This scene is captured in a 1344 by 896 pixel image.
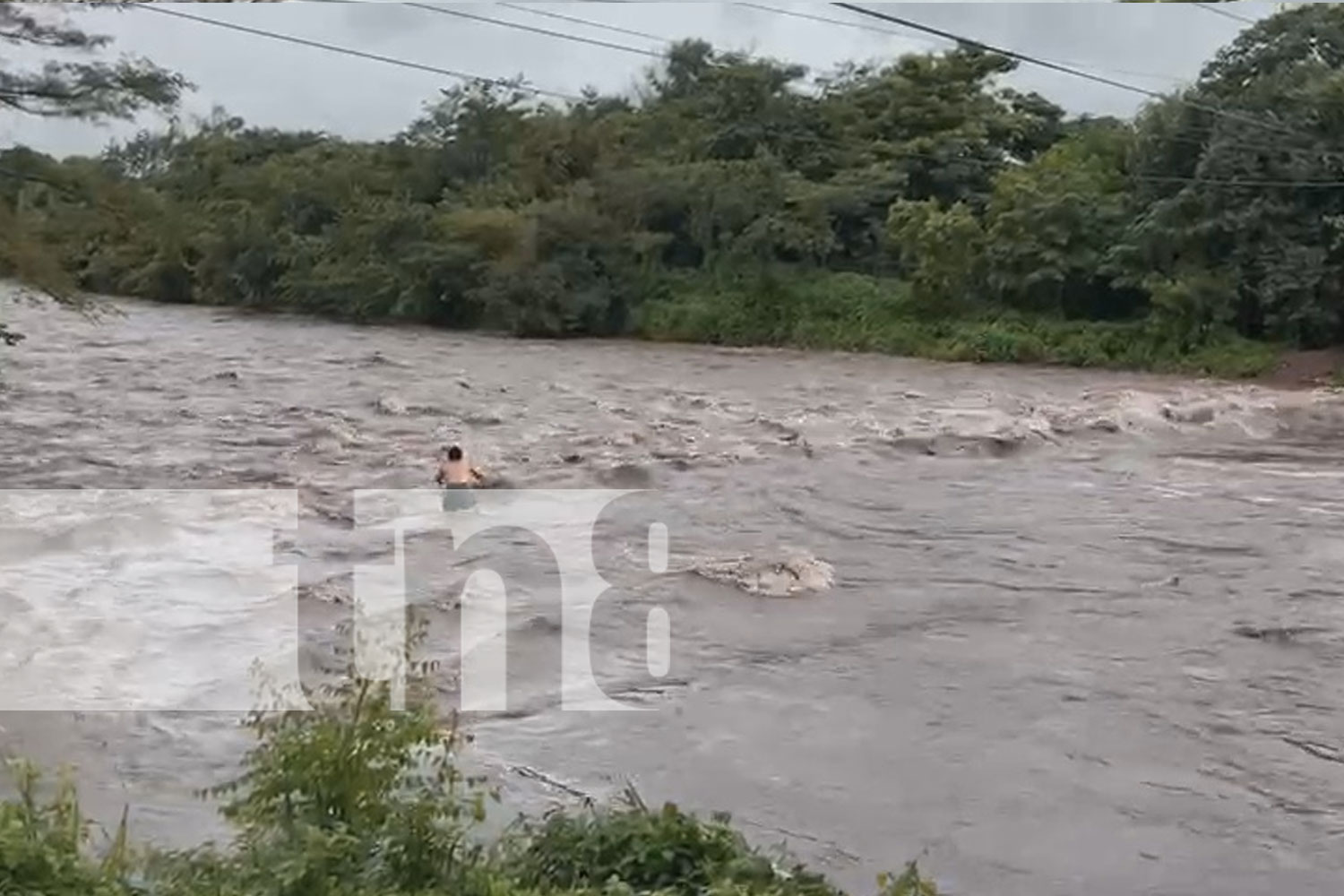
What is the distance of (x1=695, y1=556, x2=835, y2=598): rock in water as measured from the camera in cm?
1688

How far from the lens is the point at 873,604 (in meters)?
16.4

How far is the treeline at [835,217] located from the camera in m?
37.8

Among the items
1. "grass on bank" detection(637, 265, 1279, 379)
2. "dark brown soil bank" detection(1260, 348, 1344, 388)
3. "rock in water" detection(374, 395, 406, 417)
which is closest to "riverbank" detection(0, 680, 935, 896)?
"rock in water" detection(374, 395, 406, 417)

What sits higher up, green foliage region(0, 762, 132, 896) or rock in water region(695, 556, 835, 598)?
green foliage region(0, 762, 132, 896)

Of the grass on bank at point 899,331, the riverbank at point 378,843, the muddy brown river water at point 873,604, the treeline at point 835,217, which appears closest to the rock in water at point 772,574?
the muddy brown river water at point 873,604

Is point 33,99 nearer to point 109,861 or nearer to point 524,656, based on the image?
point 524,656

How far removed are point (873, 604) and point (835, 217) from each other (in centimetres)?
3129

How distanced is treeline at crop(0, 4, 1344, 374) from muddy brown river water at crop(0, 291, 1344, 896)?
17.8ft

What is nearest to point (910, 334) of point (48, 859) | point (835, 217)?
point (835, 217)

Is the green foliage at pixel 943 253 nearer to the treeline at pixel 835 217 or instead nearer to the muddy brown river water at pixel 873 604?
the treeline at pixel 835 217

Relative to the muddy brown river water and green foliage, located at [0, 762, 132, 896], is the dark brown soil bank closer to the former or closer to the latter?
the muddy brown river water

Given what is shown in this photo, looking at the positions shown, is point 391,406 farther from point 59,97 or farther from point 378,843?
point 378,843

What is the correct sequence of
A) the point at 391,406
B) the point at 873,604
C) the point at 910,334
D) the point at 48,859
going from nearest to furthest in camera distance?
the point at 48,859 < the point at 873,604 < the point at 391,406 < the point at 910,334

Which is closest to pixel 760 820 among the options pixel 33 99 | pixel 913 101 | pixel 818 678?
pixel 818 678
